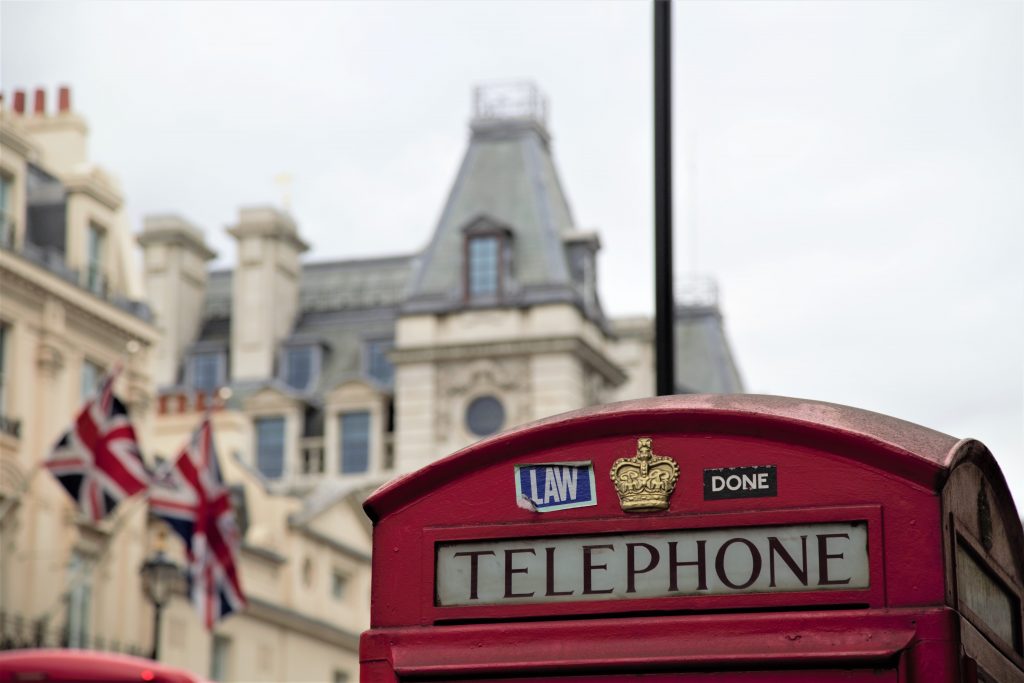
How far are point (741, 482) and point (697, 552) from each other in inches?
8.1

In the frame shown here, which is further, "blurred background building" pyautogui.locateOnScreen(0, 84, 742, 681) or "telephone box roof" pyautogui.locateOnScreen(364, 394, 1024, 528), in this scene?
"blurred background building" pyautogui.locateOnScreen(0, 84, 742, 681)

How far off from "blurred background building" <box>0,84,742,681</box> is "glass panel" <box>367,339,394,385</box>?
0.29 ft

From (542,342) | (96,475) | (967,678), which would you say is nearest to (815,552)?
(967,678)

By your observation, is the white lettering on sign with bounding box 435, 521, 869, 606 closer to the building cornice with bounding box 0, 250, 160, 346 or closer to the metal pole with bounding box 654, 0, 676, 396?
the metal pole with bounding box 654, 0, 676, 396

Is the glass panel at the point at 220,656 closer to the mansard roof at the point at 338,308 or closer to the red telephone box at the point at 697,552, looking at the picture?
the mansard roof at the point at 338,308

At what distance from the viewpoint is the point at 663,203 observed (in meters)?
8.73

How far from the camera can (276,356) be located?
217 ft

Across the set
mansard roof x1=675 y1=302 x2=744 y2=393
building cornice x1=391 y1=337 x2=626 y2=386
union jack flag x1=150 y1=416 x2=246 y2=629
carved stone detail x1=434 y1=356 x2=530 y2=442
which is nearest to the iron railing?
union jack flag x1=150 y1=416 x2=246 y2=629

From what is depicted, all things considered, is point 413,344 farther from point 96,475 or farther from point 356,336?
point 96,475

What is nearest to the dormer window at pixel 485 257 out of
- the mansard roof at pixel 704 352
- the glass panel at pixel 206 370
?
the glass panel at pixel 206 370

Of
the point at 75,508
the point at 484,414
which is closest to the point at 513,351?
the point at 484,414

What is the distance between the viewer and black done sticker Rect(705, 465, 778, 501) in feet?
16.1

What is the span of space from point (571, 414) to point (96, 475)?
25471mm

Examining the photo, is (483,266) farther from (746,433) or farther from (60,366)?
(746,433)
